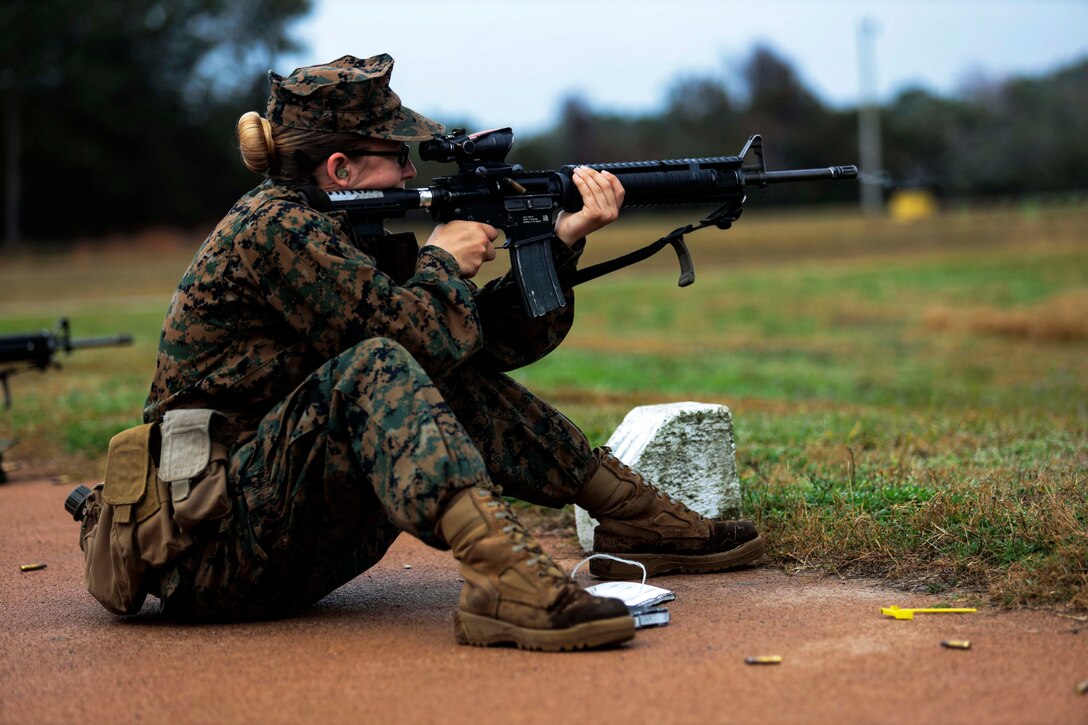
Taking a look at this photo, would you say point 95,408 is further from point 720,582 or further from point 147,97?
point 147,97

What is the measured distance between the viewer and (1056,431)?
745cm

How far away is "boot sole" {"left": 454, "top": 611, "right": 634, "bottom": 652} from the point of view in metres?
3.60

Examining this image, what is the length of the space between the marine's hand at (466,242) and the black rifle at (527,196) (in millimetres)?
70

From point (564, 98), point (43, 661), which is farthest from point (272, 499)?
point (564, 98)

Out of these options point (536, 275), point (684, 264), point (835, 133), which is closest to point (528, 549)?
point (536, 275)

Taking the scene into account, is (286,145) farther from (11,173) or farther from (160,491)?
(11,173)

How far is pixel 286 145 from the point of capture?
418 cm

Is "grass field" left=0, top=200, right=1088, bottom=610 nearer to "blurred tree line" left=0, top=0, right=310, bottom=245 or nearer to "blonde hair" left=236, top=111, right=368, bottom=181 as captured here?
"blonde hair" left=236, top=111, right=368, bottom=181

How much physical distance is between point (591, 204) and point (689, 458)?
1.26m

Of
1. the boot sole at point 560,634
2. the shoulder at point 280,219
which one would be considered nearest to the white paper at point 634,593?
the boot sole at point 560,634

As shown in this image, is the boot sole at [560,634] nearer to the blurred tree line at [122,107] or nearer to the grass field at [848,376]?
the grass field at [848,376]

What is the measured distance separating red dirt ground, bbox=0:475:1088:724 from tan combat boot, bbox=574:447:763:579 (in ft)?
0.59

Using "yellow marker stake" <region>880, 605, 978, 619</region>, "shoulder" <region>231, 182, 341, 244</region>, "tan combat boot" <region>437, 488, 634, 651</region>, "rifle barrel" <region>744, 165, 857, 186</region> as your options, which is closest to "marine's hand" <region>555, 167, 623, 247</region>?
"rifle barrel" <region>744, 165, 857, 186</region>

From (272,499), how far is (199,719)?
0.80 meters
